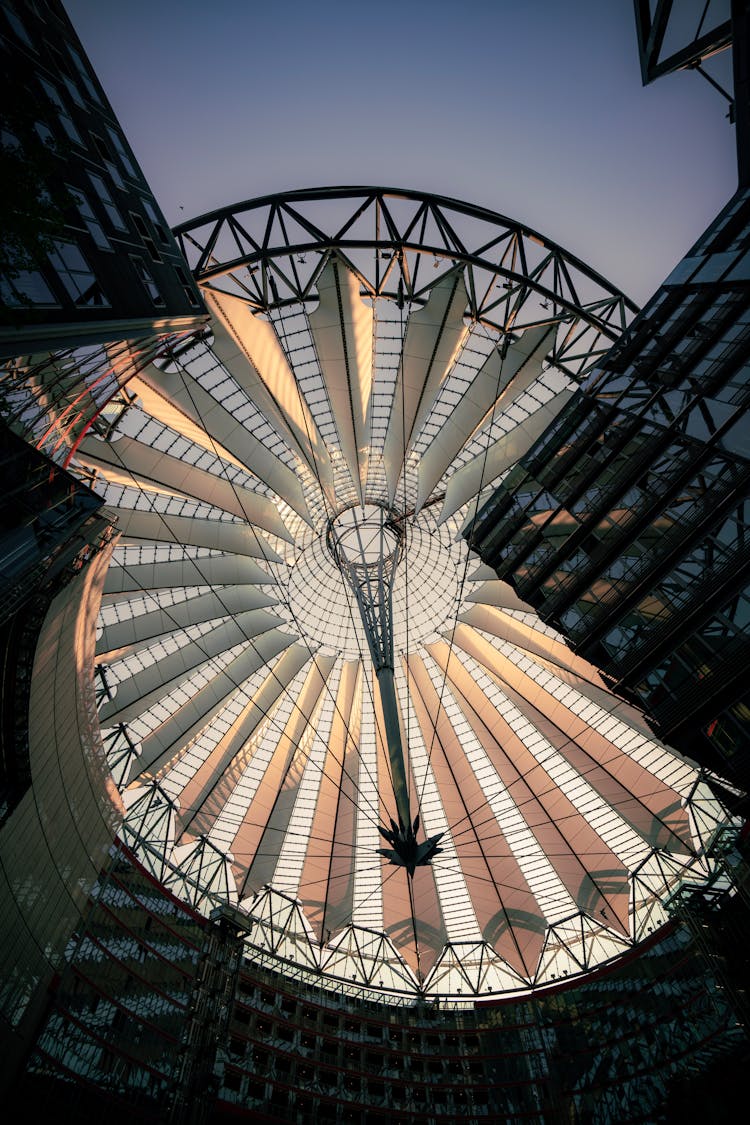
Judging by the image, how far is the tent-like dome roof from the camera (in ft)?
76.5

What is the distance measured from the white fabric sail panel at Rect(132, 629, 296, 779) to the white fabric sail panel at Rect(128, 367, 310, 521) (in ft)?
28.7

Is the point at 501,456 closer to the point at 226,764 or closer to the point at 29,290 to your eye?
the point at 29,290

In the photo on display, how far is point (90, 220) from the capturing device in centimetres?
1577

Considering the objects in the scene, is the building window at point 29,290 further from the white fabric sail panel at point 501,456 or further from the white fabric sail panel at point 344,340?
the white fabric sail panel at point 501,456

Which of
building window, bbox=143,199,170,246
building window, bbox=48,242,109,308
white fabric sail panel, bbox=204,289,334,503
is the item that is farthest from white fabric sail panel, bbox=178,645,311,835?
building window, bbox=48,242,109,308

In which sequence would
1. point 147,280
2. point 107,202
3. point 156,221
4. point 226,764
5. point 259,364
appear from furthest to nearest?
point 226,764
point 259,364
point 156,221
point 147,280
point 107,202

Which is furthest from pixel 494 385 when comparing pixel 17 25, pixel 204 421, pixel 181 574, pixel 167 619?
pixel 17 25

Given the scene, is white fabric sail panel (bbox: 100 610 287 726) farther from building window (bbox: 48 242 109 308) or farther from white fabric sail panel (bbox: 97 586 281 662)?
building window (bbox: 48 242 109 308)

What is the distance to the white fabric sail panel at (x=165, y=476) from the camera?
2316 centimetres

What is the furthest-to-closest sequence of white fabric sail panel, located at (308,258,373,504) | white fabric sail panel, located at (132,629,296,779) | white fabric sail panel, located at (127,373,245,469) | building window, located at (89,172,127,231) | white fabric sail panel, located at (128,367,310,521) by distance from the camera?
1. white fabric sail panel, located at (132,629,296,779)
2. white fabric sail panel, located at (128,367,310,521)
3. white fabric sail panel, located at (127,373,245,469)
4. white fabric sail panel, located at (308,258,373,504)
5. building window, located at (89,172,127,231)

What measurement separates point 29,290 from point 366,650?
29152 mm

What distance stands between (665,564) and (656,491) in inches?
98.4

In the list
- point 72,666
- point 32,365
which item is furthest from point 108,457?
point 32,365

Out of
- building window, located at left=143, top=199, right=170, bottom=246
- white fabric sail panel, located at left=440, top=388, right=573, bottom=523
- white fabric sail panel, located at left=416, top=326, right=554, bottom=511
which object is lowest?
building window, located at left=143, top=199, right=170, bottom=246
